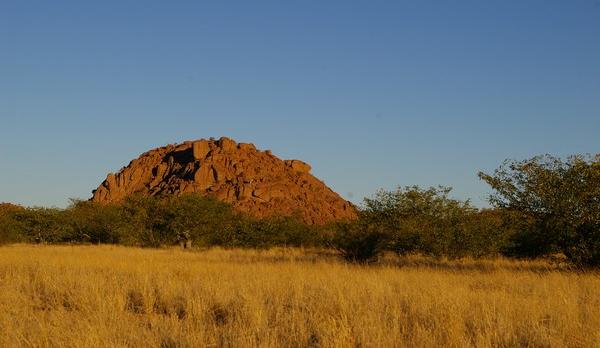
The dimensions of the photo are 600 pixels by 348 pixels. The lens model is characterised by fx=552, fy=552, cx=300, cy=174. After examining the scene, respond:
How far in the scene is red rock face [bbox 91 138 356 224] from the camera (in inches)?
4710

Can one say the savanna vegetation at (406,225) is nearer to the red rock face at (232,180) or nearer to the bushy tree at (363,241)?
the bushy tree at (363,241)

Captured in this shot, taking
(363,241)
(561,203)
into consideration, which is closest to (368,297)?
(561,203)

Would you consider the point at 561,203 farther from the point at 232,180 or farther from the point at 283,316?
the point at 232,180

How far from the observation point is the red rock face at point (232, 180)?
120m

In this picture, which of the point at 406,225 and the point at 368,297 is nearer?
the point at 368,297

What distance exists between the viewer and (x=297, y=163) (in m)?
144

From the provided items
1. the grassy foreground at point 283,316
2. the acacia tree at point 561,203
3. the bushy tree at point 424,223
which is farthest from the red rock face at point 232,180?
→ the grassy foreground at point 283,316

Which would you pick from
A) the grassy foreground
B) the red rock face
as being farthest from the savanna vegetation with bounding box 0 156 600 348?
the red rock face

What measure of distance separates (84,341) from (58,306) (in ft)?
12.1

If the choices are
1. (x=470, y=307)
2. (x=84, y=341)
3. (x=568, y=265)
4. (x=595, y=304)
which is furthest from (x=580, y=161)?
(x=84, y=341)

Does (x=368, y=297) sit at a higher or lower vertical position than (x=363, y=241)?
lower

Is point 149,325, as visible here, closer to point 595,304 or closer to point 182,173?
point 595,304

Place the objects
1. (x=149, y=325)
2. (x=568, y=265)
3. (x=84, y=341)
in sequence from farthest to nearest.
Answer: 1. (x=568, y=265)
2. (x=149, y=325)
3. (x=84, y=341)

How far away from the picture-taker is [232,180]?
12988cm
